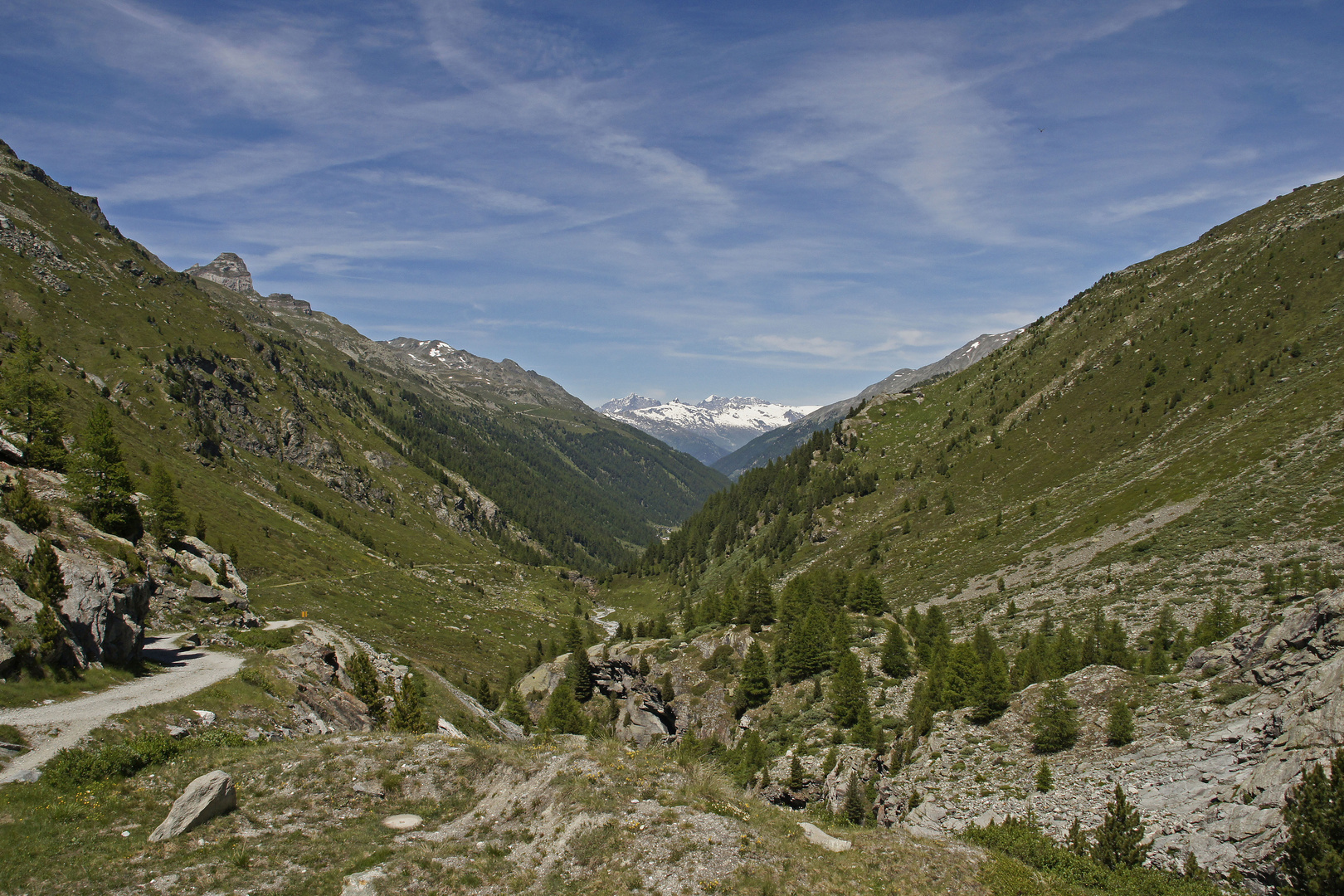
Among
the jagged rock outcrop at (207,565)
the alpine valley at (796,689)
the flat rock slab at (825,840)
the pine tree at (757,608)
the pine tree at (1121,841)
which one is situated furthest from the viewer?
the pine tree at (757,608)

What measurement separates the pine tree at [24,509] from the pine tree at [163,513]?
1922cm

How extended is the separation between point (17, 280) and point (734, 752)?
24693 centimetres

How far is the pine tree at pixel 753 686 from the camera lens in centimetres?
4925

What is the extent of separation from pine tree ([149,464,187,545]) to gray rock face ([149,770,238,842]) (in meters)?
45.9

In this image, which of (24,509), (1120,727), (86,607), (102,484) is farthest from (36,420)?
(1120,727)

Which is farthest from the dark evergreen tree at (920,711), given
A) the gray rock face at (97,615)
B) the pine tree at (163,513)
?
the pine tree at (163,513)

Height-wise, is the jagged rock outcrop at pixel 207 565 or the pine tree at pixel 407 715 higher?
the jagged rock outcrop at pixel 207 565

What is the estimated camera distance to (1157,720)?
85.9 feet

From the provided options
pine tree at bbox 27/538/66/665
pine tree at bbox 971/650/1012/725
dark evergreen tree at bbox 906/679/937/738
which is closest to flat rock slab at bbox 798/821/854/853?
dark evergreen tree at bbox 906/679/937/738

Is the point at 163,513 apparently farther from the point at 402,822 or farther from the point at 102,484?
the point at 402,822

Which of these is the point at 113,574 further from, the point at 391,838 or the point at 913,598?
the point at 913,598

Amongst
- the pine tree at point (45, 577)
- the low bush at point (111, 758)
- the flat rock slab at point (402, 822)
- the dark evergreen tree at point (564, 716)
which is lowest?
the dark evergreen tree at point (564, 716)

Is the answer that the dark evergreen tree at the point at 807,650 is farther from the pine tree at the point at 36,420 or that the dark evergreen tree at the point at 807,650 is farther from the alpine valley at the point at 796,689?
the pine tree at the point at 36,420

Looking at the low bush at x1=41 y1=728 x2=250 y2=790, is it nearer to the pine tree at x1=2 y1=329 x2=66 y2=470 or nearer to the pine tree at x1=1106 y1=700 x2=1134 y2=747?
the pine tree at x1=2 y1=329 x2=66 y2=470
